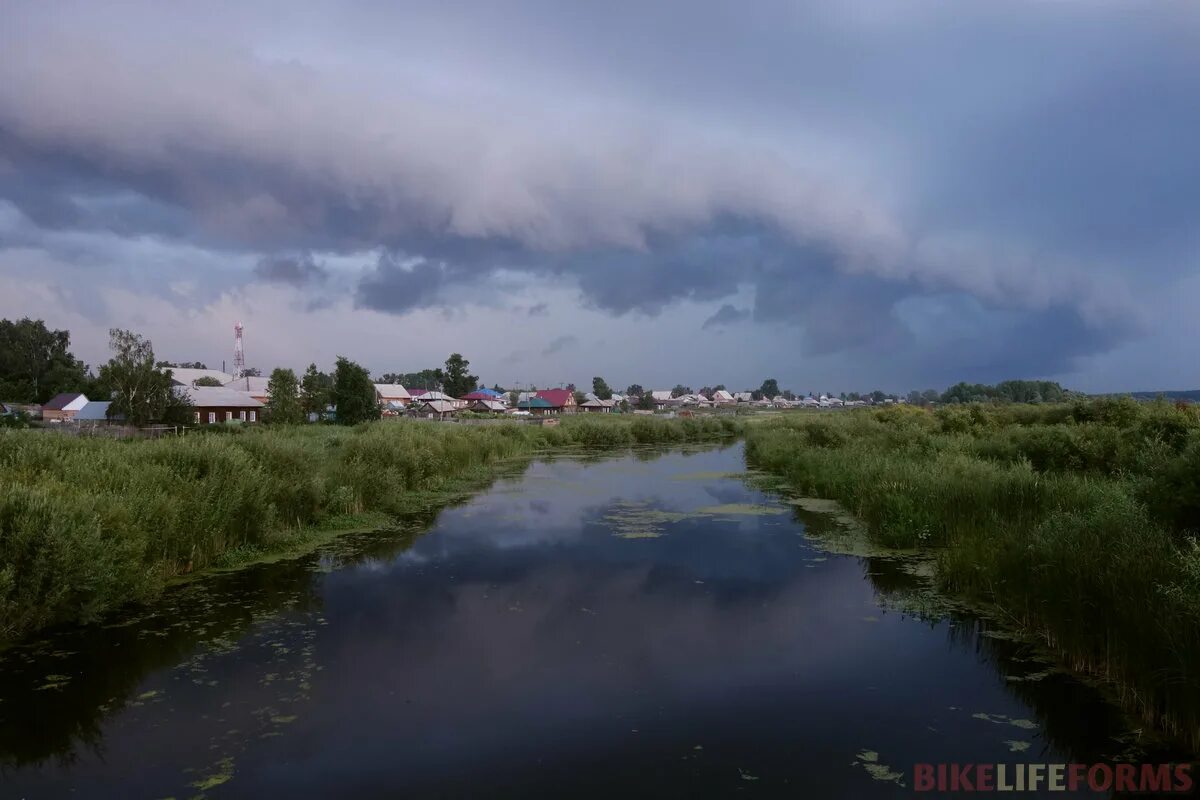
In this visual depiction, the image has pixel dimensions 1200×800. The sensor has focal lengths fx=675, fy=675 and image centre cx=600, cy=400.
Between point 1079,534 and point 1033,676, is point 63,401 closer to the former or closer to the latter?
point 1033,676

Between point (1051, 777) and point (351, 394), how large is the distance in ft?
164

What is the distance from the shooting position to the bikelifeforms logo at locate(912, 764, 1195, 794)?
5.03m

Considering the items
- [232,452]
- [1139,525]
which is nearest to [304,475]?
[232,452]

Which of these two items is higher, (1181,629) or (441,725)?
(1181,629)

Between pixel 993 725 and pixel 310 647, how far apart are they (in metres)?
7.11

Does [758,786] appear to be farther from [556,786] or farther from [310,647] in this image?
[310,647]

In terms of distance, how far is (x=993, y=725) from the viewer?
6016mm

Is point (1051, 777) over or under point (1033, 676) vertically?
under

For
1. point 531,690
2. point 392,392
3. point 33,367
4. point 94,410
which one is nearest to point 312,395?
point 94,410

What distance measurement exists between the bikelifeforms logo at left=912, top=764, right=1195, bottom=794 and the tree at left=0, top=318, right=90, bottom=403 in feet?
280

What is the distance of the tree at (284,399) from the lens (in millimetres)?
45531

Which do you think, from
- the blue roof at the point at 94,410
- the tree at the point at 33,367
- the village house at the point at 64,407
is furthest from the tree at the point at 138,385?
the tree at the point at 33,367

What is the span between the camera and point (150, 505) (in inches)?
375

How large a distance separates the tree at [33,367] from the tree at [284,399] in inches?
1513
